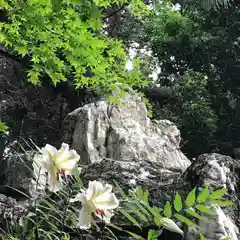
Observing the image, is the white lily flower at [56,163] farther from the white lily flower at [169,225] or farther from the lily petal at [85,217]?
the white lily flower at [169,225]

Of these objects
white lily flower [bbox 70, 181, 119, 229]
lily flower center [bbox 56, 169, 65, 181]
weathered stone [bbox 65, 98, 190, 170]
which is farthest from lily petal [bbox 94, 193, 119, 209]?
weathered stone [bbox 65, 98, 190, 170]

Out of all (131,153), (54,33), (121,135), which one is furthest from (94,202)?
A: (121,135)

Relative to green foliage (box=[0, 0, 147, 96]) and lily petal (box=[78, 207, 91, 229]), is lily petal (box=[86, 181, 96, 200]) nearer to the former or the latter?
lily petal (box=[78, 207, 91, 229])

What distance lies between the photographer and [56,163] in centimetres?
101

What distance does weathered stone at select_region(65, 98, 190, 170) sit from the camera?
20.0 feet

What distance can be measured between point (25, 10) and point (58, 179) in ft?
6.52

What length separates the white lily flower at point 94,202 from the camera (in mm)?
944

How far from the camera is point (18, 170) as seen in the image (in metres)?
5.56

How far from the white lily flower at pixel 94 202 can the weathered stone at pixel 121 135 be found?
4847 millimetres

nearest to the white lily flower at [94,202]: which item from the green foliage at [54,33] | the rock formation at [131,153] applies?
the rock formation at [131,153]

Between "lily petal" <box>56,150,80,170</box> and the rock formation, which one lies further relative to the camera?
the rock formation

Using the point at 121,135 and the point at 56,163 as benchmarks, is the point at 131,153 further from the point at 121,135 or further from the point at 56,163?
the point at 56,163

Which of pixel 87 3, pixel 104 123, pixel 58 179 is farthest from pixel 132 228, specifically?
pixel 104 123

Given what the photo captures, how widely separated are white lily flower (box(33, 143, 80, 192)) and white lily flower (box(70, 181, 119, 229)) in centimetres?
6
